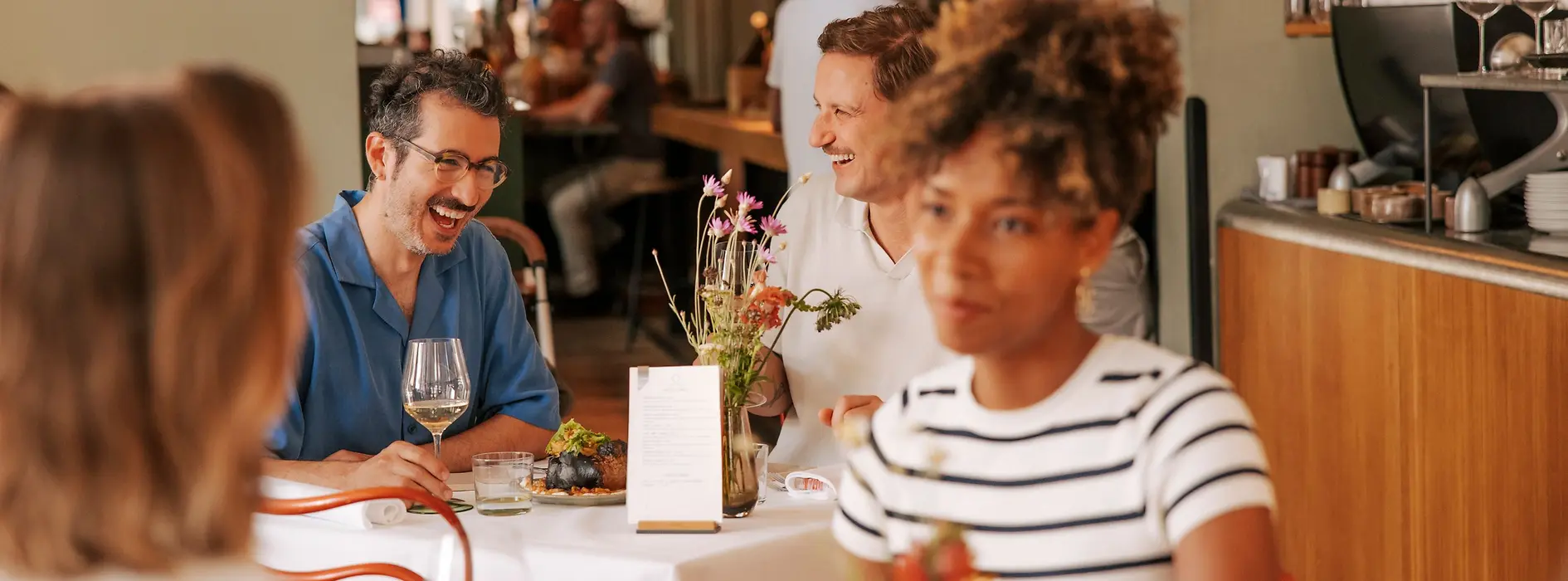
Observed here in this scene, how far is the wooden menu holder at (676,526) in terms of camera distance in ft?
6.37

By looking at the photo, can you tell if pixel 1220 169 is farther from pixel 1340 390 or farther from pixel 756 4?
pixel 756 4

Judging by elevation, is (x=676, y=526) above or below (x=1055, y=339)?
below

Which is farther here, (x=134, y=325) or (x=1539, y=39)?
(x=1539, y=39)

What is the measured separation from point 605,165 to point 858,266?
5034 millimetres

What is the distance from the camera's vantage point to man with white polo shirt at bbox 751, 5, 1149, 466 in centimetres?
250

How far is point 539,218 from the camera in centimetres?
814

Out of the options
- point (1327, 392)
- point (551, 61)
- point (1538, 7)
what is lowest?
point (1327, 392)

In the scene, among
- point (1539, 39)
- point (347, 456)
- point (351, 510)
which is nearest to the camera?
point (351, 510)

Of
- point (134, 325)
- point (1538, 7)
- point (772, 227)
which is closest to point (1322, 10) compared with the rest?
point (1538, 7)

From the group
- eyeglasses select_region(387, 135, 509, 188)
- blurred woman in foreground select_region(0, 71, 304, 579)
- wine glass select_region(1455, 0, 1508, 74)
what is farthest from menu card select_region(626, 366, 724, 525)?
wine glass select_region(1455, 0, 1508, 74)

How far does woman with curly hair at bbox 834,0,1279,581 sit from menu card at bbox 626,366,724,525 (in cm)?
68

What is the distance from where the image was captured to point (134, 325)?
3.18 feet

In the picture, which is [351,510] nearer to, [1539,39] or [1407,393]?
[1407,393]

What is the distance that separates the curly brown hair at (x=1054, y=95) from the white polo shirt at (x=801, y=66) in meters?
3.51
